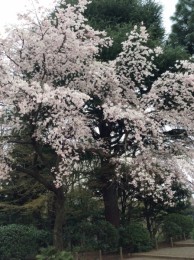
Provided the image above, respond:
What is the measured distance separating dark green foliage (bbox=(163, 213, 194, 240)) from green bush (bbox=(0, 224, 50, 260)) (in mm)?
6820

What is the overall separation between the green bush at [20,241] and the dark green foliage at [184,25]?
35.2 ft

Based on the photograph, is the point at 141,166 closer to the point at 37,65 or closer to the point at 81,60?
the point at 81,60

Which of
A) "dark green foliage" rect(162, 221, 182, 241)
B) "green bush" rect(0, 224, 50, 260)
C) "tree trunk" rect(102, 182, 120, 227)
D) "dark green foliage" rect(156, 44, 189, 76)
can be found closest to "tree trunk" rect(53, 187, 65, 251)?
"green bush" rect(0, 224, 50, 260)

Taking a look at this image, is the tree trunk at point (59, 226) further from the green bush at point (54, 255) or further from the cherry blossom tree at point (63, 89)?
the green bush at point (54, 255)

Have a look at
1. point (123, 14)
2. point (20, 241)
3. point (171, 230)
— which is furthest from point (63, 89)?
point (171, 230)

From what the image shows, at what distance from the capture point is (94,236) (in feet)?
48.6

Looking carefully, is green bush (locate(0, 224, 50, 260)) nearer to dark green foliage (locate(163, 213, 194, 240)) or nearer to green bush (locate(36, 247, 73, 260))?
green bush (locate(36, 247, 73, 260))

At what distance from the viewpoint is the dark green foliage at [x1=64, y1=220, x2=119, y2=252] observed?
1457 centimetres

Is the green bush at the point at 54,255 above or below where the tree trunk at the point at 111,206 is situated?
below

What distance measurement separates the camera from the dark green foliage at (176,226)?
17984 millimetres

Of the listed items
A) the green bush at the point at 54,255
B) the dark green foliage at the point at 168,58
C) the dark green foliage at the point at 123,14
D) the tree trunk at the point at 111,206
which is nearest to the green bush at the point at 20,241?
the tree trunk at the point at 111,206

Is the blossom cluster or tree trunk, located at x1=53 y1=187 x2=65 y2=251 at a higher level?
the blossom cluster

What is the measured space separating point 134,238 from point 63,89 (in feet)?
30.4

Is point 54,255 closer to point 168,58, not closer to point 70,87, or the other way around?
point 70,87
